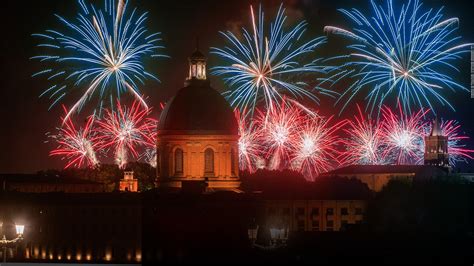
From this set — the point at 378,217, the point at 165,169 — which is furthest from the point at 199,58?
the point at 378,217

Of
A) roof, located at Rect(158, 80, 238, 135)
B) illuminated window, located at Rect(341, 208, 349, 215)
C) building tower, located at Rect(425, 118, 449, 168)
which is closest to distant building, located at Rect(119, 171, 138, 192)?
illuminated window, located at Rect(341, 208, 349, 215)

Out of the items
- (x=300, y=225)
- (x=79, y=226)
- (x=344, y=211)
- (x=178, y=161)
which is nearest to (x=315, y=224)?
(x=300, y=225)

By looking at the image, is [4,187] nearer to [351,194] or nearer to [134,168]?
[134,168]

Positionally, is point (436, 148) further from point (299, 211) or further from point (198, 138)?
point (198, 138)

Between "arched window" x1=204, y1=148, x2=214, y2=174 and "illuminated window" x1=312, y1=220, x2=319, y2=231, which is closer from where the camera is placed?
"arched window" x1=204, y1=148, x2=214, y2=174

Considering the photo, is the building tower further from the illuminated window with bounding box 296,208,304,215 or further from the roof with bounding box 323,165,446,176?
the illuminated window with bounding box 296,208,304,215

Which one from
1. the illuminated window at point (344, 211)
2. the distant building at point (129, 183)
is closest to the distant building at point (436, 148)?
the illuminated window at point (344, 211)

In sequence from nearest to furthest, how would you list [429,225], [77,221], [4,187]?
[429,225] < [77,221] < [4,187]
